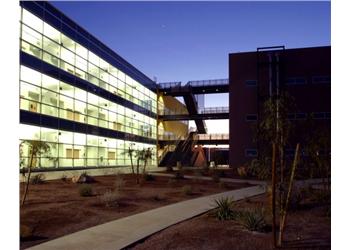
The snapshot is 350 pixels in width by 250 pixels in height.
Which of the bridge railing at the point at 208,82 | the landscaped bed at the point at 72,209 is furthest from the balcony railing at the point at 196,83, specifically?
the landscaped bed at the point at 72,209

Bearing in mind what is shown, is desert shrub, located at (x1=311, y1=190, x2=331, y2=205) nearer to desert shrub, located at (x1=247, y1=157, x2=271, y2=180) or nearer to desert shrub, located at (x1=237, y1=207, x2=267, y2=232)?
desert shrub, located at (x1=237, y1=207, x2=267, y2=232)

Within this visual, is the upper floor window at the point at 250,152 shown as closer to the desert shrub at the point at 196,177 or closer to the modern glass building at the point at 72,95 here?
the modern glass building at the point at 72,95

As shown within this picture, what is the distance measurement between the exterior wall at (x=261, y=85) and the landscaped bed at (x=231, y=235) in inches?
1174

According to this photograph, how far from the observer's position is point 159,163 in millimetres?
51719

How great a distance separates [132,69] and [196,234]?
42814 mm

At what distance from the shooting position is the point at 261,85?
1540 inches

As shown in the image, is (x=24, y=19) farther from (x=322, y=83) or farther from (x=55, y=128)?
(x=322, y=83)

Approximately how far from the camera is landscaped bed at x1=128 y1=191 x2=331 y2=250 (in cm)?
748

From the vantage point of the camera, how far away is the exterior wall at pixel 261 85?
39.6m

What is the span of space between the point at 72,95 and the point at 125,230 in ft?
91.4

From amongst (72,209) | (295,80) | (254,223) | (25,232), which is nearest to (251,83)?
(295,80)

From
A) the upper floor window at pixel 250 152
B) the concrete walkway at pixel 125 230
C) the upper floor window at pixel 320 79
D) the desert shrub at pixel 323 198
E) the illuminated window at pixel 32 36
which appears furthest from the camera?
the upper floor window at pixel 250 152

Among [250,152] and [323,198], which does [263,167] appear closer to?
[323,198]
